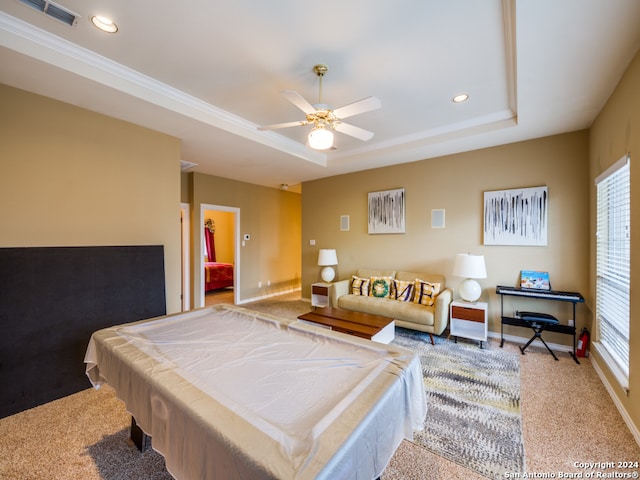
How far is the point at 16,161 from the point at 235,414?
288cm

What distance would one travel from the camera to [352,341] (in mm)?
1645

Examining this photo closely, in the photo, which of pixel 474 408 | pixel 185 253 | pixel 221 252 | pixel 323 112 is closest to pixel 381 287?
pixel 474 408

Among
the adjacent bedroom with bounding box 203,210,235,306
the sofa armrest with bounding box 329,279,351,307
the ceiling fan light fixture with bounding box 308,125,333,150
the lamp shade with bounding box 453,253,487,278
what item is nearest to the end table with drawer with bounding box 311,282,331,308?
the sofa armrest with bounding box 329,279,351,307

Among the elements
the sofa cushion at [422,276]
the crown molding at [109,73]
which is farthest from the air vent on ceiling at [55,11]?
the sofa cushion at [422,276]

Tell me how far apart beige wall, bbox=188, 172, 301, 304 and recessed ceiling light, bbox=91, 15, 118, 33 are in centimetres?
320

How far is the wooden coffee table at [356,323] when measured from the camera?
2.97 metres

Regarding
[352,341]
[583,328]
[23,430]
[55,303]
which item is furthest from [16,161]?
[583,328]

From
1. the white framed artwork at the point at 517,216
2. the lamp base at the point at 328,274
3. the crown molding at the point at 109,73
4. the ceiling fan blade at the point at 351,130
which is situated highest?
the crown molding at the point at 109,73

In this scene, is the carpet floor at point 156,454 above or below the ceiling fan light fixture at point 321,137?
below

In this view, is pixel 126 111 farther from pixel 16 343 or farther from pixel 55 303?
pixel 16 343

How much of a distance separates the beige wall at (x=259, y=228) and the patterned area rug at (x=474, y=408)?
152 inches

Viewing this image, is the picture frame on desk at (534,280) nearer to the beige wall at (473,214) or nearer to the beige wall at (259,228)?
the beige wall at (473,214)

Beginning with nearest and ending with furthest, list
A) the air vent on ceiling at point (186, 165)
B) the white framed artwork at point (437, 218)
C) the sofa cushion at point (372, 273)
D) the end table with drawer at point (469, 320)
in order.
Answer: the end table with drawer at point (469, 320) → the white framed artwork at point (437, 218) → the air vent on ceiling at point (186, 165) → the sofa cushion at point (372, 273)

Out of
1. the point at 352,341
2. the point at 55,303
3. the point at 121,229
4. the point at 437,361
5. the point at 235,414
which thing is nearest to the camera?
the point at 235,414
